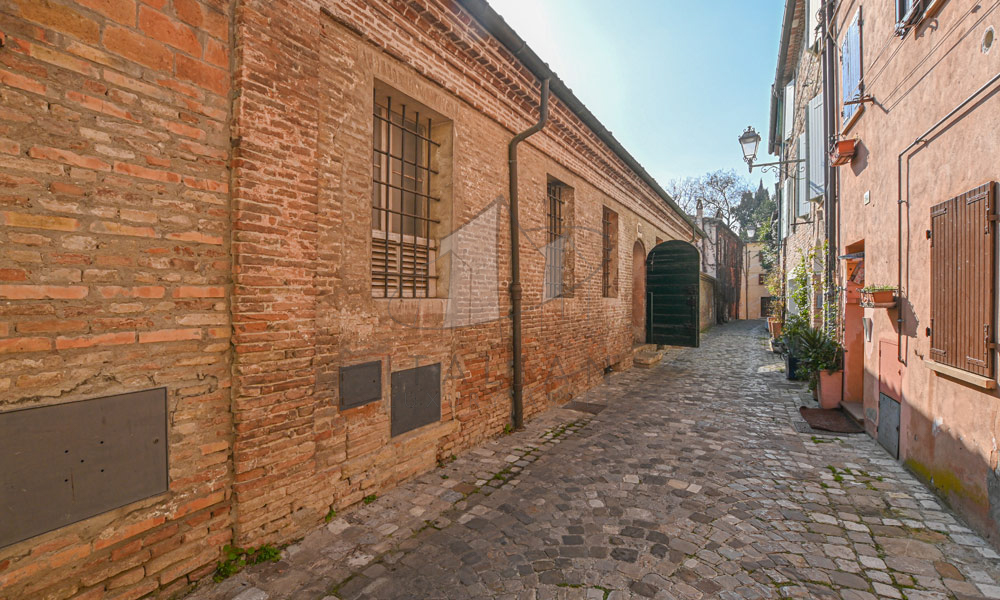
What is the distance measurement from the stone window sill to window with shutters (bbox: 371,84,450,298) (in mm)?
4580

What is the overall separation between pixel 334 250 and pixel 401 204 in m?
1.20

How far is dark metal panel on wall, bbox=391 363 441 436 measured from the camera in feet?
13.9

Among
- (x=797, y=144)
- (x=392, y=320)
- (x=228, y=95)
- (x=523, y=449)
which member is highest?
(x=797, y=144)

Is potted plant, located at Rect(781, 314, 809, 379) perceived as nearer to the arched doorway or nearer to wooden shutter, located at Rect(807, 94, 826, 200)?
wooden shutter, located at Rect(807, 94, 826, 200)

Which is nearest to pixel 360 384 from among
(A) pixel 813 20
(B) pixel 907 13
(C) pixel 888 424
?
(C) pixel 888 424

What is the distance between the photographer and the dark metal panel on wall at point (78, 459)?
216 cm

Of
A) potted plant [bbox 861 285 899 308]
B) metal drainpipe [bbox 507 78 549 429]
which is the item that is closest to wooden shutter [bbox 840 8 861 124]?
potted plant [bbox 861 285 899 308]

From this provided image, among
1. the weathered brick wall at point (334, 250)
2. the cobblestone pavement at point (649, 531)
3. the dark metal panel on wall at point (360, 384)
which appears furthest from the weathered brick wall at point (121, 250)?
the dark metal panel on wall at point (360, 384)

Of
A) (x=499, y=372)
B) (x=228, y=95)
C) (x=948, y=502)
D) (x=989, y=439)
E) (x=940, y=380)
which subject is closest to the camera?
(x=228, y=95)

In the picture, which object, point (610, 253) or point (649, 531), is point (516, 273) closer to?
point (649, 531)

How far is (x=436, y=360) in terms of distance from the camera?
4.71 meters

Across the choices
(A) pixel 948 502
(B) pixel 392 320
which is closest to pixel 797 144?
(A) pixel 948 502

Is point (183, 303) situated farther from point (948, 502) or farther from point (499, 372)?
point (948, 502)

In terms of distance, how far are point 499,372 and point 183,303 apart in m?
3.76
